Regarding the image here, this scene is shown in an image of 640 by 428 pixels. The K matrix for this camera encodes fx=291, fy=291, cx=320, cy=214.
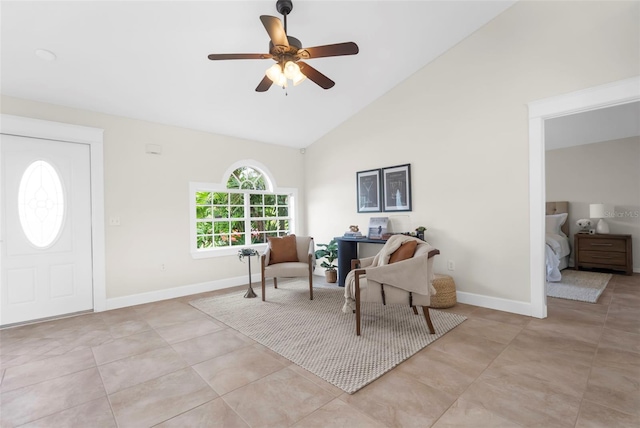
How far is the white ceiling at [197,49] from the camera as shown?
2.53 metres

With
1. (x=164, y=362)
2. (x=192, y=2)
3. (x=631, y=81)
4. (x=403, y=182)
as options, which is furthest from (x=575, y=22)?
(x=164, y=362)

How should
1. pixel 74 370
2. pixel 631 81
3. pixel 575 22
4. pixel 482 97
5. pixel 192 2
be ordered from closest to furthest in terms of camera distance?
1. pixel 74 370
2. pixel 192 2
3. pixel 631 81
4. pixel 575 22
5. pixel 482 97

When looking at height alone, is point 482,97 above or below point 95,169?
above

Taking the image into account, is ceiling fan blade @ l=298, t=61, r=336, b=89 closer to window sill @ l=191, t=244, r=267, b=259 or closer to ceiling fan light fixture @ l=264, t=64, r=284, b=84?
ceiling fan light fixture @ l=264, t=64, r=284, b=84

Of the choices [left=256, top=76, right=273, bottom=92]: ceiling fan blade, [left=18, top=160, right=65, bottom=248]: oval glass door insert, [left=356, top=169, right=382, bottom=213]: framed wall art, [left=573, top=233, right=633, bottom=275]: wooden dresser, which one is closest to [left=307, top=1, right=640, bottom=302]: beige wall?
[left=356, top=169, right=382, bottom=213]: framed wall art

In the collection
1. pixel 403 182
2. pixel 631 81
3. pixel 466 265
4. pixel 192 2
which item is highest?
pixel 192 2

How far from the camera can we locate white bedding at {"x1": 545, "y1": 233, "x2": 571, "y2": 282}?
459 centimetres

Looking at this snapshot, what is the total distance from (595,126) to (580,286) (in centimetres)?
268

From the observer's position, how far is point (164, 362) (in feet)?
7.80

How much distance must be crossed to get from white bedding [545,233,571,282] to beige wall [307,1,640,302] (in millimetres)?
1885

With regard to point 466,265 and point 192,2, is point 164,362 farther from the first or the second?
point 466,265

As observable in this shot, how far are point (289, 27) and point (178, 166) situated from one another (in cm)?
264

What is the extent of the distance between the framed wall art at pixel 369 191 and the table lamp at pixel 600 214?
4.01 meters

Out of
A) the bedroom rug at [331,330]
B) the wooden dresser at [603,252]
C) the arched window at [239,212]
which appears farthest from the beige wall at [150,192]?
the wooden dresser at [603,252]
